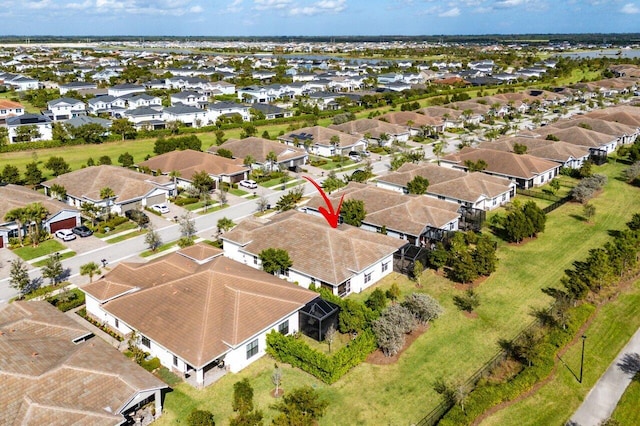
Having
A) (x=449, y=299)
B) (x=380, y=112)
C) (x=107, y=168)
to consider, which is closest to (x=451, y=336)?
(x=449, y=299)

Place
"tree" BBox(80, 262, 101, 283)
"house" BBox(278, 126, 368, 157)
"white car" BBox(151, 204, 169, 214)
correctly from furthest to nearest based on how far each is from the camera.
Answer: "house" BBox(278, 126, 368, 157)
"white car" BBox(151, 204, 169, 214)
"tree" BBox(80, 262, 101, 283)

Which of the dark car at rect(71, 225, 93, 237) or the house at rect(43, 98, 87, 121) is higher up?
the house at rect(43, 98, 87, 121)

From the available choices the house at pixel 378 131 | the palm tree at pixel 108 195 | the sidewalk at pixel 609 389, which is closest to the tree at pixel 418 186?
the sidewalk at pixel 609 389

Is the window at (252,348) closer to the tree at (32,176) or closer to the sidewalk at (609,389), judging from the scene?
the sidewalk at (609,389)

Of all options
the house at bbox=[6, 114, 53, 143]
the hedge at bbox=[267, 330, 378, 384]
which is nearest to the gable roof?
the hedge at bbox=[267, 330, 378, 384]

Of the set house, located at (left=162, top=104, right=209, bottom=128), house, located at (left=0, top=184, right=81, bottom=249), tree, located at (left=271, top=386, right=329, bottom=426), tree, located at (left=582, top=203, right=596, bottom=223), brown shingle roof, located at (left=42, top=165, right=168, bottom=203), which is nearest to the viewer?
tree, located at (left=271, top=386, right=329, bottom=426)

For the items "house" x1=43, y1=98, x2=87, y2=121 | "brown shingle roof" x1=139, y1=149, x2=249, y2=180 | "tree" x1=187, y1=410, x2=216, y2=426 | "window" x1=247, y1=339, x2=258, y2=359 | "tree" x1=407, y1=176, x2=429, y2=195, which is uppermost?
"house" x1=43, y1=98, x2=87, y2=121

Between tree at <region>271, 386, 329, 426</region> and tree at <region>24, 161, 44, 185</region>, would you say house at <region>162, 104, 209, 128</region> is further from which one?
tree at <region>271, 386, 329, 426</region>
